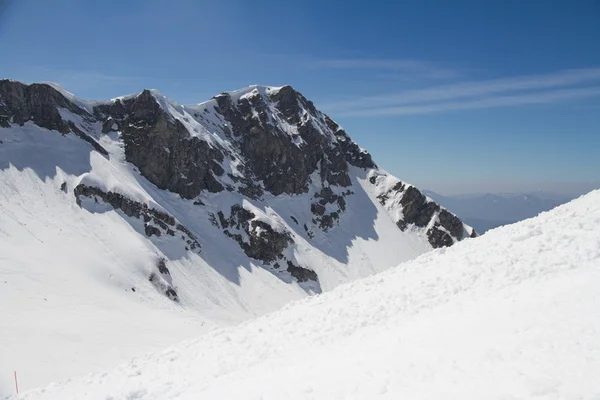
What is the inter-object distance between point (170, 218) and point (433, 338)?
56390 mm

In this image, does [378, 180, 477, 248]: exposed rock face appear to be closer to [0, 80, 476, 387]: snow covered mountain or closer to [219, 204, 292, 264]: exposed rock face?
[0, 80, 476, 387]: snow covered mountain

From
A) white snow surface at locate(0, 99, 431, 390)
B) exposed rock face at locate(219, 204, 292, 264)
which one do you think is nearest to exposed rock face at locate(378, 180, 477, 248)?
white snow surface at locate(0, 99, 431, 390)

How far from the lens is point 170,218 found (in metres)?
59.6

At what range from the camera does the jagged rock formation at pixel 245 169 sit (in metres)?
61.5

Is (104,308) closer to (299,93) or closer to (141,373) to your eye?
(141,373)

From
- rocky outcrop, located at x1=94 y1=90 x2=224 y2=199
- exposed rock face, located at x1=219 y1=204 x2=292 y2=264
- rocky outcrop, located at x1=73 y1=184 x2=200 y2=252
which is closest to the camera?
rocky outcrop, located at x1=73 y1=184 x2=200 y2=252

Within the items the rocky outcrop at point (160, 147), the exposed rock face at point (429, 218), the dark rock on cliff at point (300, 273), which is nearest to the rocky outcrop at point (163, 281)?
the dark rock on cliff at point (300, 273)

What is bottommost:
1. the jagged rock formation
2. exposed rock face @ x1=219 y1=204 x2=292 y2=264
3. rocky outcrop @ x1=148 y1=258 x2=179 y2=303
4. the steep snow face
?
the steep snow face

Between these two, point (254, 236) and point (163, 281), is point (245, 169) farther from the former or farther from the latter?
point (163, 281)

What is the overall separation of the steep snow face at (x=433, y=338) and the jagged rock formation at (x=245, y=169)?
34040 millimetres

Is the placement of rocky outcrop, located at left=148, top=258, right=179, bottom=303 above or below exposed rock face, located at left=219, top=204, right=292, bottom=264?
below

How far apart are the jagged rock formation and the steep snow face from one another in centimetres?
3404

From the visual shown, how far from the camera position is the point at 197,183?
251ft

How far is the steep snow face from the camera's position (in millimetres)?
7172
